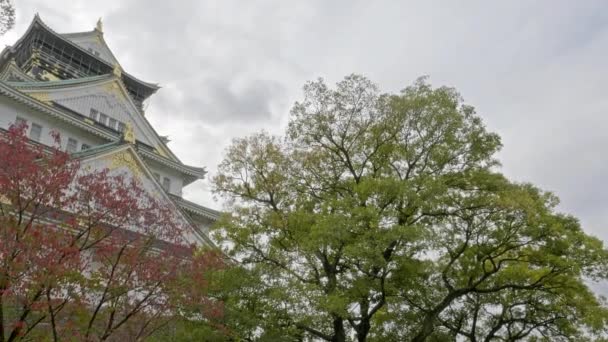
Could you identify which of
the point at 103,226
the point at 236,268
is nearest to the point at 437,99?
the point at 236,268

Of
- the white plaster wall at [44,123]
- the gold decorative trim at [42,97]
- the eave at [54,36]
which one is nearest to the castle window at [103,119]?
the white plaster wall at [44,123]

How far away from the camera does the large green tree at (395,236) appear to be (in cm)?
1202

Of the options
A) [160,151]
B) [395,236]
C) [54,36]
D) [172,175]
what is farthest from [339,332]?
[54,36]

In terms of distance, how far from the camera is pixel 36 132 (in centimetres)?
2186

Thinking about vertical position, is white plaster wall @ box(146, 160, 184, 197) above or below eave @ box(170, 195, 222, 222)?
above

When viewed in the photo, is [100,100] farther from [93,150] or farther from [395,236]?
[395,236]

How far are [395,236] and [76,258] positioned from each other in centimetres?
691

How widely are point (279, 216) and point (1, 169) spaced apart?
24.6 feet

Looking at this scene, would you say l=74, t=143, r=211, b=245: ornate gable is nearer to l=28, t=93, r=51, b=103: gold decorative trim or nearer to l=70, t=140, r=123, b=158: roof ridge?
l=70, t=140, r=123, b=158: roof ridge

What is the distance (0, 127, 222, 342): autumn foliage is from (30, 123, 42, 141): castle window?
44.1ft

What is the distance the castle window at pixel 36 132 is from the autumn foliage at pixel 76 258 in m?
13.4

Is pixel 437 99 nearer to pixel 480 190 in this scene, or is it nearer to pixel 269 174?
pixel 480 190

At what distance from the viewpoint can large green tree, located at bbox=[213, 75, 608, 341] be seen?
12016 mm

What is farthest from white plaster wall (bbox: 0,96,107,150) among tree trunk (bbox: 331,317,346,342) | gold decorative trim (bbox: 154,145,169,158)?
tree trunk (bbox: 331,317,346,342)
